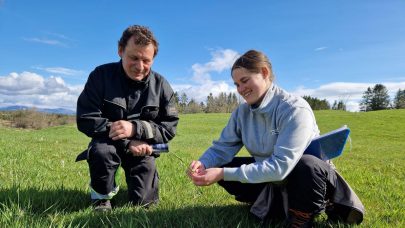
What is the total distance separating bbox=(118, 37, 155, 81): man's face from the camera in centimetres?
376

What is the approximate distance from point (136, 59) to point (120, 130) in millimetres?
773

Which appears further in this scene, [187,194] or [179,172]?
[179,172]

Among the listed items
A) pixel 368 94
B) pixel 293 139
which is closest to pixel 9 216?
pixel 293 139

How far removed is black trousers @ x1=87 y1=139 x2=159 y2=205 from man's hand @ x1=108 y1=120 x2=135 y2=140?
162 mm

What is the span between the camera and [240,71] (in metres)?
3.11

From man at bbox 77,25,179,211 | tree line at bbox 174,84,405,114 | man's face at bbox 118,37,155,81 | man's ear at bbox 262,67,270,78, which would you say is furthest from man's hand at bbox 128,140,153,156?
tree line at bbox 174,84,405,114

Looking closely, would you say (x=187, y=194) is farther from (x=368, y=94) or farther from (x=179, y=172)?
(x=368, y=94)

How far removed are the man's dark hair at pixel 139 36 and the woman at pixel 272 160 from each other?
3.63 ft

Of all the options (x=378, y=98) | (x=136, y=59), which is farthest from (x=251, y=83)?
(x=378, y=98)

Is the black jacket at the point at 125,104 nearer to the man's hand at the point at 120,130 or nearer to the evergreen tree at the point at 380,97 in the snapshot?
the man's hand at the point at 120,130

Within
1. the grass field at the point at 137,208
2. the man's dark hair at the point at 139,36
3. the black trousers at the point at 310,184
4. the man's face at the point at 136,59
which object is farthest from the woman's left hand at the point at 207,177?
the man's dark hair at the point at 139,36

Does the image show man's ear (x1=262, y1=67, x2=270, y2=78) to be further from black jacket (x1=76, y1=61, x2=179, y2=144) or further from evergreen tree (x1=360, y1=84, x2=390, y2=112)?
evergreen tree (x1=360, y1=84, x2=390, y2=112)

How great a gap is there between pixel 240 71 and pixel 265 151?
746 millimetres

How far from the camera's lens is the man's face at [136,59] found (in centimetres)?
376
